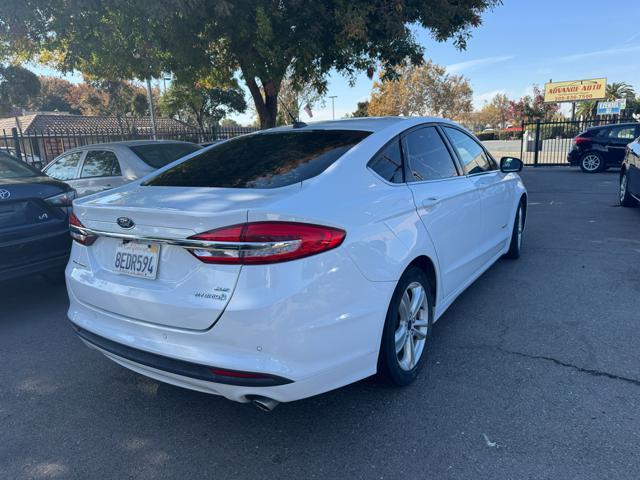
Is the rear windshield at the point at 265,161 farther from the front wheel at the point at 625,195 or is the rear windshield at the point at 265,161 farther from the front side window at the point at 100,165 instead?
the front wheel at the point at 625,195

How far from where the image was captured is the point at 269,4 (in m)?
8.32

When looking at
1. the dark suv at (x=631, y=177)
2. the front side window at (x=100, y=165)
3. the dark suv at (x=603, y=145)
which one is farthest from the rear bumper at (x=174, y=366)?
the dark suv at (x=603, y=145)

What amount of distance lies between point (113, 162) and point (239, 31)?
3.57 m

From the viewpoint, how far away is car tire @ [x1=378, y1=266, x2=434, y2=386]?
8.88 ft

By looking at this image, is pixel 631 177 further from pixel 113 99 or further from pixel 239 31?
pixel 113 99

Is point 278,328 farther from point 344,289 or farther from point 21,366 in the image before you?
point 21,366

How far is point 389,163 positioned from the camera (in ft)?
9.93

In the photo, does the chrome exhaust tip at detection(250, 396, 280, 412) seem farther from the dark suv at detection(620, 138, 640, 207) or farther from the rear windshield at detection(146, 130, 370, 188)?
the dark suv at detection(620, 138, 640, 207)

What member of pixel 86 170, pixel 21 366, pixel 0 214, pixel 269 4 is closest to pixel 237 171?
pixel 21 366

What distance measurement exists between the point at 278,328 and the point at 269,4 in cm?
771

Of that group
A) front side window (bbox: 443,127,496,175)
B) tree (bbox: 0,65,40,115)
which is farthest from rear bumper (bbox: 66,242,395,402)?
tree (bbox: 0,65,40,115)

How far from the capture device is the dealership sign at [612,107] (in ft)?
85.1

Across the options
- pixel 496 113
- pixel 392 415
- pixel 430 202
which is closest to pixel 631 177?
pixel 430 202

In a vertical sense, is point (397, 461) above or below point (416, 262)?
below
